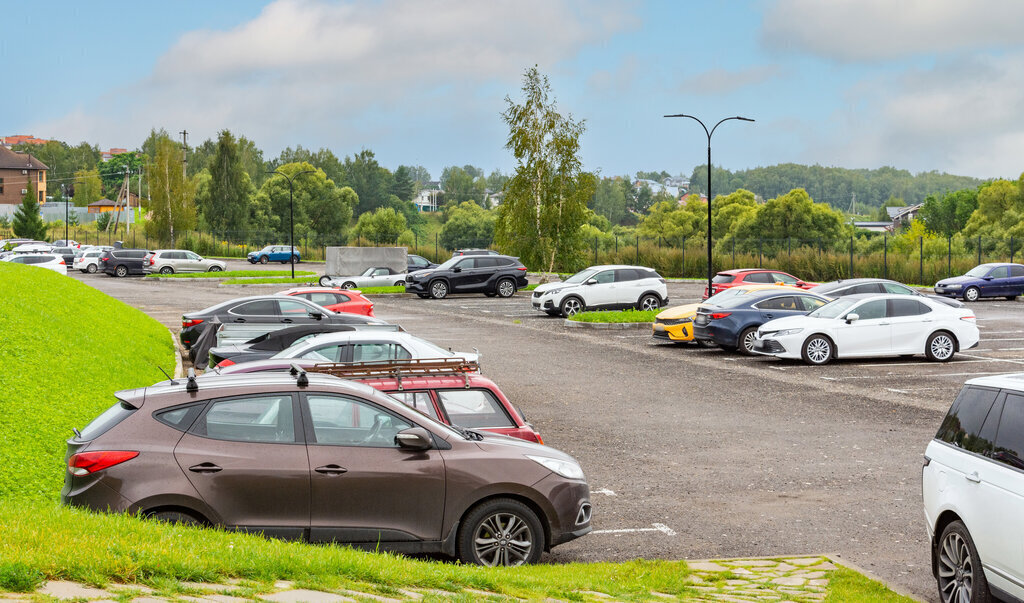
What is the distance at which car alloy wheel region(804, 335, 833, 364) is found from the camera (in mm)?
20844

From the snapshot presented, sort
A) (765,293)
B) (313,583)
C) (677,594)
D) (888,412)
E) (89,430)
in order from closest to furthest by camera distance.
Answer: (313,583) < (677,594) < (89,430) < (888,412) < (765,293)

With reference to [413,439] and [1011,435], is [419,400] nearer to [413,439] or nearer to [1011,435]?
[413,439]

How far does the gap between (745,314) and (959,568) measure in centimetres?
1666

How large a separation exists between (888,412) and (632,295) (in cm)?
1746

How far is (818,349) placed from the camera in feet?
68.5

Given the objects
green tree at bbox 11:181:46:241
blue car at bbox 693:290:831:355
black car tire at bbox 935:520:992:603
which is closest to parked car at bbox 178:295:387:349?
blue car at bbox 693:290:831:355

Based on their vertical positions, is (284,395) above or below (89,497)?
above

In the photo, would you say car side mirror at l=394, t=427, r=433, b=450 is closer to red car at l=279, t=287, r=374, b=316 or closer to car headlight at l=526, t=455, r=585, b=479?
car headlight at l=526, t=455, r=585, b=479

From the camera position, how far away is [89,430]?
23.9 ft

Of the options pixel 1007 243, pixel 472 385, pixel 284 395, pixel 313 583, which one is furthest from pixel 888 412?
pixel 1007 243

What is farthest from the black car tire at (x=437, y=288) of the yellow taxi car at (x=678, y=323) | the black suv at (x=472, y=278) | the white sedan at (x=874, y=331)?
the white sedan at (x=874, y=331)

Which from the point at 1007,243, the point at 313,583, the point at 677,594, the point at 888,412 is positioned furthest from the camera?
the point at 1007,243

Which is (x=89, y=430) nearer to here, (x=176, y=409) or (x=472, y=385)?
(x=176, y=409)

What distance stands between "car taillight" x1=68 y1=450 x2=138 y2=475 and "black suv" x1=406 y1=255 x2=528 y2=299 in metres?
33.7
